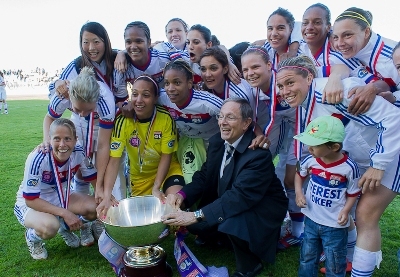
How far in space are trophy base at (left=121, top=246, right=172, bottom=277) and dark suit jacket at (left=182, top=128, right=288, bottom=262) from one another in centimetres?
50

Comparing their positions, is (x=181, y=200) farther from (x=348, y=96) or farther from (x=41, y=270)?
(x=348, y=96)

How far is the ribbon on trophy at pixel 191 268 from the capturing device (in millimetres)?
2854

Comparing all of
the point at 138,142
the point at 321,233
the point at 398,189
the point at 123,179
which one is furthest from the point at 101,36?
the point at 398,189

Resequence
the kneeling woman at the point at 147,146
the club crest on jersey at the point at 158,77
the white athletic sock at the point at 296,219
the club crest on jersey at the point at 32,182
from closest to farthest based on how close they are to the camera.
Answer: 1. the club crest on jersey at the point at 32,182
2. the kneeling woman at the point at 147,146
3. the white athletic sock at the point at 296,219
4. the club crest on jersey at the point at 158,77

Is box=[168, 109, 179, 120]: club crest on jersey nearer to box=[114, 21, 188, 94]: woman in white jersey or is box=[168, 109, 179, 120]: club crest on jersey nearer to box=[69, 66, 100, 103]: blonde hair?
box=[114, 21, 188, 94]: woman in white jersey

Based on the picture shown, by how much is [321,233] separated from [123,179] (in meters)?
2.31

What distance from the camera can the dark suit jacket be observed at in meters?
2.80

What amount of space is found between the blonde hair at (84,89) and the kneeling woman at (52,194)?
0.31 meters

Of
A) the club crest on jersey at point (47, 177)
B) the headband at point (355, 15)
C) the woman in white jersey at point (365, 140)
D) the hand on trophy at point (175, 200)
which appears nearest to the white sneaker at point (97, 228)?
the club crest on jersey at point (47, 177)

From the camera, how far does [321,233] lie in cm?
263

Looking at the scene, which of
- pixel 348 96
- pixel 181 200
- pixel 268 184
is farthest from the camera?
pixel 181 200

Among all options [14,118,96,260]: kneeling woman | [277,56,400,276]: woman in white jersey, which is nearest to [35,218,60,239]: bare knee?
[14,118,96,260]: kneeling woman

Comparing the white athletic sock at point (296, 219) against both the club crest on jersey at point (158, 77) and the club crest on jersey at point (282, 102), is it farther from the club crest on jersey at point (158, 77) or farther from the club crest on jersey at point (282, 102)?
the club crest on jersey at point (158, 77)

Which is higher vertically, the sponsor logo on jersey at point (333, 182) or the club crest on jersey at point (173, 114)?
the club crest on jersey at point (173, 114)
